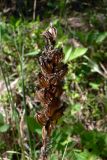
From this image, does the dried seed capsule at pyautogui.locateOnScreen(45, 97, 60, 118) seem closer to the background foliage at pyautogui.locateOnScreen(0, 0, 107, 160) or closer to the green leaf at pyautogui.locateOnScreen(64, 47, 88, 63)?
the background foliage at pyautogui.locateOnScreen(0, 0, 107, 160)

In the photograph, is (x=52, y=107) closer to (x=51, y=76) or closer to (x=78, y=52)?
(x=51, y=76)

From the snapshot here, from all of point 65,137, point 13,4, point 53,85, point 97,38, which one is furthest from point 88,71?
point 53,85

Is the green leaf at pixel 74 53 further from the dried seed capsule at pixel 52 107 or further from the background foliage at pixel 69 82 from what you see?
the dried seed capsule at pixel 52 107

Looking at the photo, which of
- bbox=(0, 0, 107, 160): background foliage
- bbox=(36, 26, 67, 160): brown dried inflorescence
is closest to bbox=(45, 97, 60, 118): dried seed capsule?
bbox=(36, 26, 67, 160): brown dried inflorescence

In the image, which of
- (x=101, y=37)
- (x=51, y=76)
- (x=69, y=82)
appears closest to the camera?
(x=51, y=76)

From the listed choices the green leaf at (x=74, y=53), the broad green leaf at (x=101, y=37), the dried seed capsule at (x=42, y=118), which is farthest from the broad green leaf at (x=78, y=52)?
the dried seed capsule at (x=42, y=118)

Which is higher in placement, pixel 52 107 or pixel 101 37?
pixel 101 37

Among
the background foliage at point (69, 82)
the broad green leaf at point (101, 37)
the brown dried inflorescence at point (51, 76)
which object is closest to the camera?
the brown dried inflorescence at point (51, 76)

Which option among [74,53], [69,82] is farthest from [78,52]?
[69,82]
